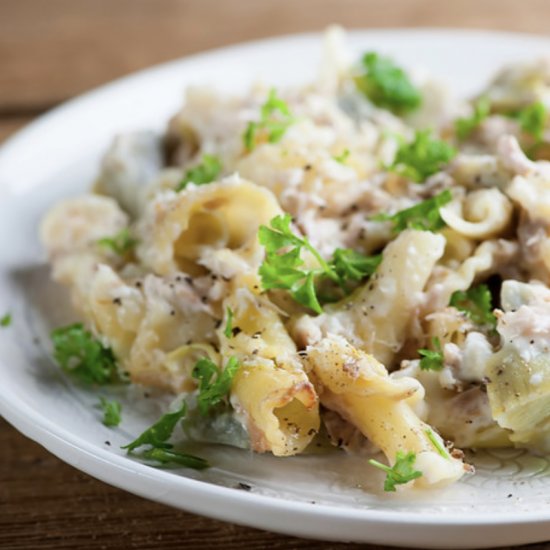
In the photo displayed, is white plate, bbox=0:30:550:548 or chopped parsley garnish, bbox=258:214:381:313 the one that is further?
chopped parsley garnish, bbox=258:214:381:313

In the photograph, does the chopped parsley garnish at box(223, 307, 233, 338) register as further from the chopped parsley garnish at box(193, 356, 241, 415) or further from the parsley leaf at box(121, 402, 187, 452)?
the parsley leaf at box(121, 402, 187, 452)

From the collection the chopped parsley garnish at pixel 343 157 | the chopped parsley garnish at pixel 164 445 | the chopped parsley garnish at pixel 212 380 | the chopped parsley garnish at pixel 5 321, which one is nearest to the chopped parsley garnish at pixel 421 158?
the chopped parsley garnish at pixel 343 157

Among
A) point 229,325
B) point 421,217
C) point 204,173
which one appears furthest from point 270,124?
point 229,325

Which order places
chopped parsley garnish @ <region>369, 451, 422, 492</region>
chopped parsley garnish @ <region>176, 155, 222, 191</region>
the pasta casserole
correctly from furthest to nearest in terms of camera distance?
chopped parsley garnish @ <region>176, 155, 222, 191</region>, the pasta casserole, chopped parsley garnish @ <region>369, 451, 422, 492</region>

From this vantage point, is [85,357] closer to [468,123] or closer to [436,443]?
[436,443]

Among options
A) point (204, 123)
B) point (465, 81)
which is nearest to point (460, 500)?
point (204, 123)

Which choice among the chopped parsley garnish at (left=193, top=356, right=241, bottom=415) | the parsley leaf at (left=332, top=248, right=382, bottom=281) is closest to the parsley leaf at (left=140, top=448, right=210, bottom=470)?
the chopped parsley garnish at (left=193, top=356, right=241, bottom=415)
